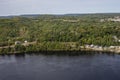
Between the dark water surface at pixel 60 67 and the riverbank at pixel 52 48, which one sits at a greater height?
the riverbank at pixel 52 48

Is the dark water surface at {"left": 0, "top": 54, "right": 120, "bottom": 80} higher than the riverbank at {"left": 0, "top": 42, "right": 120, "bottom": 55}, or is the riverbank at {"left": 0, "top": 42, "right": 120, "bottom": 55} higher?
the riverbank at {"left": 0, "top": 42, "right": 120, "bottom": 55}

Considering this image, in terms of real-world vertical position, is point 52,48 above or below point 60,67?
above

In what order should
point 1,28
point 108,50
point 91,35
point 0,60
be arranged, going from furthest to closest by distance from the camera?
point 1,28, point 91,35, point 108,50, point 0,60

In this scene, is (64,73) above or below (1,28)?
below

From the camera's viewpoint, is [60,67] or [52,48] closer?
[60,67]

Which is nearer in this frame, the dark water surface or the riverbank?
the dark water surface

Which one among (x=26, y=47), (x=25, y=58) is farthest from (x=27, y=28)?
(x=25, y=58)

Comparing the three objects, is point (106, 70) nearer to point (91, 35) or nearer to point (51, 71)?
point (51, 71)

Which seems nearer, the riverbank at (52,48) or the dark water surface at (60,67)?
the dark water surface at (60,67)
